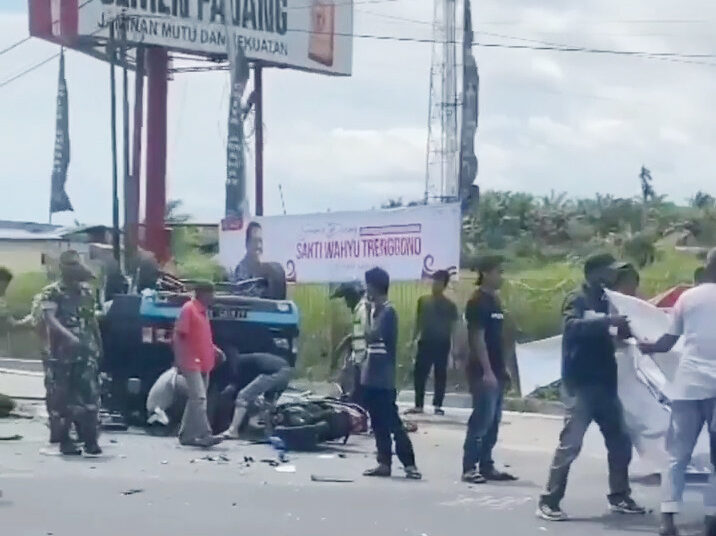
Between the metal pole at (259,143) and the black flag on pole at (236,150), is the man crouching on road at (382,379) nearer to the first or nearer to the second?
the black flag on pole at (236,150)

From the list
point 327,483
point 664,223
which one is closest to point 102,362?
point 327,483

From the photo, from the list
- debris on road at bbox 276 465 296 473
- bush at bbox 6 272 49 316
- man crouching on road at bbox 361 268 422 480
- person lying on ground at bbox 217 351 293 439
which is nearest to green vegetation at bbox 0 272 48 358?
bush at bbox 6 272 49 316

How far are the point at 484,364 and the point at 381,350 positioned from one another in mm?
850

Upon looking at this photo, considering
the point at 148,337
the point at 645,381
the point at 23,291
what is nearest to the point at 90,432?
the point at 148,337

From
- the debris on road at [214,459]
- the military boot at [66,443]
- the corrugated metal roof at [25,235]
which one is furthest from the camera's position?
the corrugated metal roof at [25,235]

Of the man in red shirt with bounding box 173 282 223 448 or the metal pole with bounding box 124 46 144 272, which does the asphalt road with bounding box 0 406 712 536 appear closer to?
the man in red shirt with bounding box 173 282 223 448

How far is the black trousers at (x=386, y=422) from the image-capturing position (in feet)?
40.8

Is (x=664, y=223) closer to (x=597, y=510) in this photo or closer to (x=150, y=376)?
(x=150, y=376)

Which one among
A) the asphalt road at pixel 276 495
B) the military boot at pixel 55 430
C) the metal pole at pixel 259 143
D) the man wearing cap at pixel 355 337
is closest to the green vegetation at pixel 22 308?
the metal pole at pixel 259 143

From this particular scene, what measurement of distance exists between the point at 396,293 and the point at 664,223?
27.9 metres

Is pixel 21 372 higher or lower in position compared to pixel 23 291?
lower

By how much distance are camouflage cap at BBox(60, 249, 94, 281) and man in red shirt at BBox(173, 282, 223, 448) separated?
106 centimetres

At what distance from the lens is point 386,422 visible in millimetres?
12461

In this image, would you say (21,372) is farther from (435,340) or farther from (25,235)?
(25,235)
